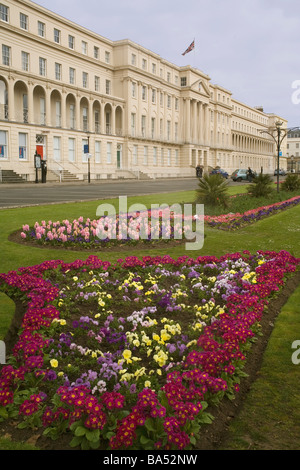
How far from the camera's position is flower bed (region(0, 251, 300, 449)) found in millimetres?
3113

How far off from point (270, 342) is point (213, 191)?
12.6 meters

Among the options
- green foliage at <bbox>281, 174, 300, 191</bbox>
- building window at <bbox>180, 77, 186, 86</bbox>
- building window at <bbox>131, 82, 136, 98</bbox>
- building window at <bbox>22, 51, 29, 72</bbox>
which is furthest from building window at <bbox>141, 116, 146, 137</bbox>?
green foliage at <bbox>281, 174, 300, 191</bbox>

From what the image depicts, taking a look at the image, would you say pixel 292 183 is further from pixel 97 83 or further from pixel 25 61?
pixel 97 83

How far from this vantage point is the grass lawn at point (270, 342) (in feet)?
10.3

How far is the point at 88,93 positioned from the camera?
50.9 m

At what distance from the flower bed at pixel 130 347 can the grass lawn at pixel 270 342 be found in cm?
26

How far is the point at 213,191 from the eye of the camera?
16.9 metres

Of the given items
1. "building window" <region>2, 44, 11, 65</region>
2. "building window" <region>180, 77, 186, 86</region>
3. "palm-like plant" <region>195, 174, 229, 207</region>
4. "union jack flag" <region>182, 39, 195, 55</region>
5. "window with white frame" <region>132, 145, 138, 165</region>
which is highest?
"union jack flag" <region>182, 39, 195, 55</region>

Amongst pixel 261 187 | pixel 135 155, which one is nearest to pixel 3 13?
pixel 135 155

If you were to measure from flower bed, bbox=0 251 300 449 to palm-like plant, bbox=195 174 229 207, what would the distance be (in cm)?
977

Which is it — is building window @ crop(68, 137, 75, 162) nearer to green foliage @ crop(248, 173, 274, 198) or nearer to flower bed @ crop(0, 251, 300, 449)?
green foliage @ crop(248, 173, 274, 198)

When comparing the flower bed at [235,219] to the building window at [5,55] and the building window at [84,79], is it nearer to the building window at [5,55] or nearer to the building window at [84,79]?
the building window at [5,55]

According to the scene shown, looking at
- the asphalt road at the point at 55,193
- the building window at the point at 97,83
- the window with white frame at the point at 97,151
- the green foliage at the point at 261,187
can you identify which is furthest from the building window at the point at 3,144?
the green foliage at the point at 261,187

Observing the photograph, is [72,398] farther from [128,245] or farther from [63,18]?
[63,18]
